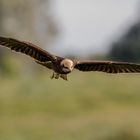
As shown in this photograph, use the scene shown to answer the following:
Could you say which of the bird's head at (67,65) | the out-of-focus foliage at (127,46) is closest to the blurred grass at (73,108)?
the bird's head at (67,65)

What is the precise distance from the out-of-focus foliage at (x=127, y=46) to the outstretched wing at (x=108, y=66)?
49543 millimetres

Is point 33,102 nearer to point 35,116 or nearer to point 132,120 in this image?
point 35,116

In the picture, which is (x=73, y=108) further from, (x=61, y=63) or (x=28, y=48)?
(x=61, y=63)

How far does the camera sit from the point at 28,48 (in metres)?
10.6

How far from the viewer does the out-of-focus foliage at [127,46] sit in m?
61.8

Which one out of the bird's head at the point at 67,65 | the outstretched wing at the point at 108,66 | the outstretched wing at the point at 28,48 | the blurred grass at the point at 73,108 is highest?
the bird's head at the point at 67,65

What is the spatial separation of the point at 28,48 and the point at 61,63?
132 cm

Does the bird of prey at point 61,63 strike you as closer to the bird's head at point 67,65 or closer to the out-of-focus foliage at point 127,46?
the bird's head at point 67,65

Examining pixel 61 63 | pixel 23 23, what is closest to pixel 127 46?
pixel 23 23

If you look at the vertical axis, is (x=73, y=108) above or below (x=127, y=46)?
above

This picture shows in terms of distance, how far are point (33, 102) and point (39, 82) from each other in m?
3.28

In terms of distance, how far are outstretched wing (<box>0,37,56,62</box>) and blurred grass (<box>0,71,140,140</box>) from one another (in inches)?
448

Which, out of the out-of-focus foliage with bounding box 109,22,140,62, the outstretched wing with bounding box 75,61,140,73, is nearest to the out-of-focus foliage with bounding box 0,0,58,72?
the out-of-focus foliage with bounding box 109,22,140,62

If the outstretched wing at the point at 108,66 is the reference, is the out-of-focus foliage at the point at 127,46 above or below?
below
